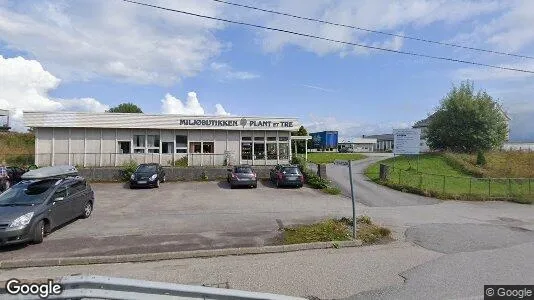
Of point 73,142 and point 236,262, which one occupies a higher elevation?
point 73,142

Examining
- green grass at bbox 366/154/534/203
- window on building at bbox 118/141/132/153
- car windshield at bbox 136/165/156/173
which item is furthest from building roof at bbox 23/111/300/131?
green grass at bbox 366/154/534/203

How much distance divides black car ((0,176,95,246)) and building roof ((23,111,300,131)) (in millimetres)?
15502

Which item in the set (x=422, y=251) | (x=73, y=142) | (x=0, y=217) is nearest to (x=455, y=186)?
(x=422, y=251)

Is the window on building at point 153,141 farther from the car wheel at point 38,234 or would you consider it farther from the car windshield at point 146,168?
the car wheel at point 38,234

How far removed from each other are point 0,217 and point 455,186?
2241 centimetres

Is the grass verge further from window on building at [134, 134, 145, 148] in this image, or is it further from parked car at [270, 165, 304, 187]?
window on building at [134, 134, 145, 148]

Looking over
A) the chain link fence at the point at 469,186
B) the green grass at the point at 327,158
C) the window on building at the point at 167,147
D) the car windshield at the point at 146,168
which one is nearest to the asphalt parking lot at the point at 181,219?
the car windshield at the point at 146,168

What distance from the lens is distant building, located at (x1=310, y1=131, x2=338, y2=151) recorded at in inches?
2331

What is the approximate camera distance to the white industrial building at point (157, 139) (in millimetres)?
26203

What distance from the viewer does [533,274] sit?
662 cm

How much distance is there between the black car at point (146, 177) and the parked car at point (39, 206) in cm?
811

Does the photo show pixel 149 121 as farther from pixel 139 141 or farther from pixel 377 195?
pixel 377 195

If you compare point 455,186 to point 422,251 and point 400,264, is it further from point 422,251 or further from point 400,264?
point 400,264

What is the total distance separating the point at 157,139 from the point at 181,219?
56.5 ft
